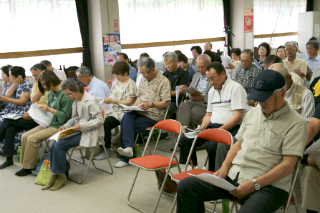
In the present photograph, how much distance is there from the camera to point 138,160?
296 cm

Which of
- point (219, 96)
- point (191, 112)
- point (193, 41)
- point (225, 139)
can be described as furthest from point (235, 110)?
point (193, 41)

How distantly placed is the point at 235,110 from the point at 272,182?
55.0 inches

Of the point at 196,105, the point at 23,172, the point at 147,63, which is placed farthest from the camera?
the point at 196,105

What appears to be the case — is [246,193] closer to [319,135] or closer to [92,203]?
Answer: [319,135]

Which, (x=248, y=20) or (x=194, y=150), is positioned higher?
(x=248, y=20)

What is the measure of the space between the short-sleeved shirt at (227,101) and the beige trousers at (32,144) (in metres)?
1.98

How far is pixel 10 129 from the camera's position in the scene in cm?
445

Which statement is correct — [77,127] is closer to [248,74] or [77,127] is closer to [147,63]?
[147,63]

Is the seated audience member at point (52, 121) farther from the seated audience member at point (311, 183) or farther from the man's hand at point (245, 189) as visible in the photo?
the seated audience member at point (311, 183)

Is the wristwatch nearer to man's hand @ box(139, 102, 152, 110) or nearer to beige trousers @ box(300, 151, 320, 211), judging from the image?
beige trousers @ box(300, 151, 320, 211)

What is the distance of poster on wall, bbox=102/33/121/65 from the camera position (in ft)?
25.0

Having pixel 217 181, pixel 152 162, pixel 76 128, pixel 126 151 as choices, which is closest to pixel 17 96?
pixel 76 128

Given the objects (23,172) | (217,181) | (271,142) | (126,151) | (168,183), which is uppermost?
(271,142)

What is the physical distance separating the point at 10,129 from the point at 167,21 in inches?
230
